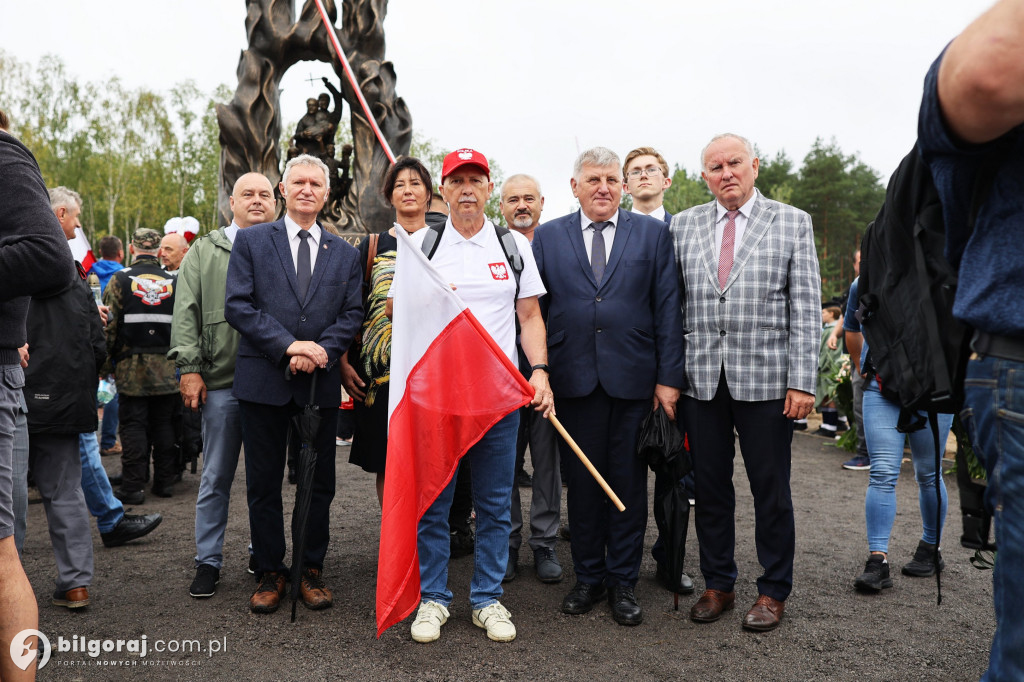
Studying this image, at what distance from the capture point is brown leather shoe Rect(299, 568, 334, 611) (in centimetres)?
415

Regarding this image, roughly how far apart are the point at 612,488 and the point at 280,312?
6.44 ft

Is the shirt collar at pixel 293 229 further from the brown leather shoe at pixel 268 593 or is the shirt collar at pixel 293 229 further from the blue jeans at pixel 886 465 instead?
the blue jeans at pixel 886 465

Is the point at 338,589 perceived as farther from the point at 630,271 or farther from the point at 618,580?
the point at 630,271

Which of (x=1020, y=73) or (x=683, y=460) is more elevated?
(x=1020, y=73)

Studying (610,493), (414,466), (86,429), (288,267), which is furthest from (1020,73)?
(86,429)

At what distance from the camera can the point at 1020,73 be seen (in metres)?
1.51

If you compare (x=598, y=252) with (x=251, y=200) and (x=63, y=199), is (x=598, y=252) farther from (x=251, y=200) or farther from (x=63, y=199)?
(x=63, y=199)

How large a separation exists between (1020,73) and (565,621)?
10.6ft

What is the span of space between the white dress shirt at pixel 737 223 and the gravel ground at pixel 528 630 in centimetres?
186

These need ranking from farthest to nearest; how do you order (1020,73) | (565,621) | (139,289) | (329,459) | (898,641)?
(139,289), (329,459), (565,621), (898,641), (1020,73)

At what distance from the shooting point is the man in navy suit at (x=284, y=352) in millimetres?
4121

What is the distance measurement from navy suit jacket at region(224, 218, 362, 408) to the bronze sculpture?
1113cm
